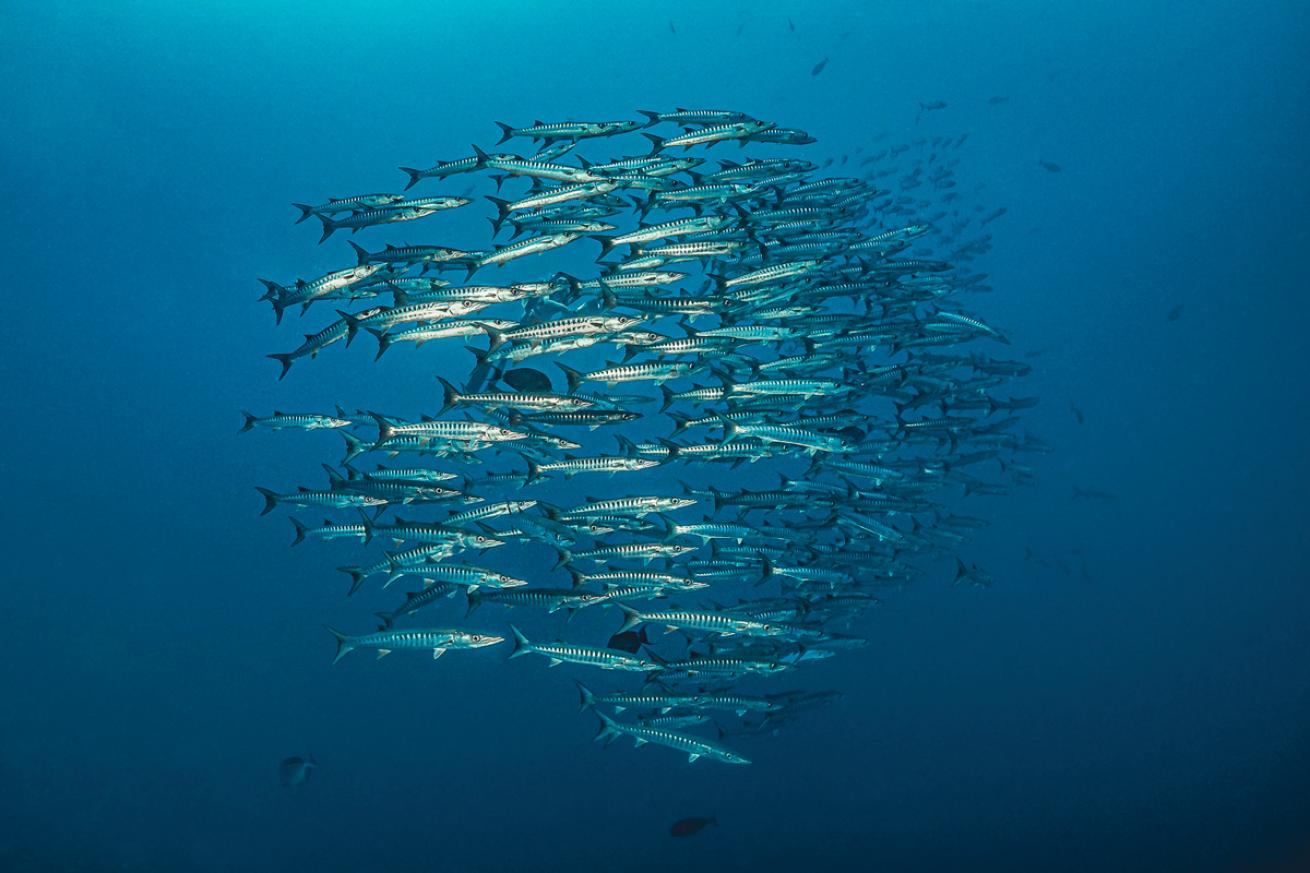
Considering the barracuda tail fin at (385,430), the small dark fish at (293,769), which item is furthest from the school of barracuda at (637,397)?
the small dark fish at (293,769)

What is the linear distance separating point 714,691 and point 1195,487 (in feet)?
135

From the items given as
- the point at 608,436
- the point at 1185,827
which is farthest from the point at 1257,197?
the point at 1185,827

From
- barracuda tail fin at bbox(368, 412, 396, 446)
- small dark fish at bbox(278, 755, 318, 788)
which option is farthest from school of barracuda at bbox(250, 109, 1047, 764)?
small dark fish at bbox(278, 755, 318, 788)

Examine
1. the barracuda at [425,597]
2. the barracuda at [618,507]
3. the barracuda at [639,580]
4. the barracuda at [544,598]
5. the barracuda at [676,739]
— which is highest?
the barracuda at [618,507]

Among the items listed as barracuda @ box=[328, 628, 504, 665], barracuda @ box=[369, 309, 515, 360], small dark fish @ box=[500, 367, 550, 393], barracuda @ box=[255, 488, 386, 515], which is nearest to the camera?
barracuda @ box=[369, 309, 515, 360]

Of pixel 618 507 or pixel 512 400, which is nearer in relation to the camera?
pixel 512 400

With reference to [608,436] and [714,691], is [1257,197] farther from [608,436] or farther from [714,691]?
[714,691]

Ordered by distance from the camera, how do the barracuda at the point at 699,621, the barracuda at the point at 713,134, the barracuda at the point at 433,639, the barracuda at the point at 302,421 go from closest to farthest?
the barracuda at the point at 433,639
the barracuda at the point at 699,621
the barracuda at the point at 713,134
the barracuda at the point at 302,421

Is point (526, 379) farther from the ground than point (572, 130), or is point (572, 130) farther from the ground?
point (572, 130)

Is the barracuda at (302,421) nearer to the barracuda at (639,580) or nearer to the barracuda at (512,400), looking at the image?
the barracuda at (512,400)

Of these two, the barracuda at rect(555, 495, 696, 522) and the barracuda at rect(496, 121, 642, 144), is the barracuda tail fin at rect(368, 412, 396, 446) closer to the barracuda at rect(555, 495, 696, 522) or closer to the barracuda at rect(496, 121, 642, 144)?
the barracuda at rect(555, 495, 696, 522)

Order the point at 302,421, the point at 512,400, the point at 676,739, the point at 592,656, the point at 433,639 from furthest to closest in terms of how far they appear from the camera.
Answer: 1. the point at 302,421
2. the point at 676,739
3. the point at 433,639
4. the point at 592,656
5. the point at 512,400

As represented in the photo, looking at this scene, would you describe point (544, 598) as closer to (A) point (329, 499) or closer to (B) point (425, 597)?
(B) point (425, 597)

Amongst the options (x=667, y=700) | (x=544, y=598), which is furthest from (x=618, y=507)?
(x=667, y=700)
